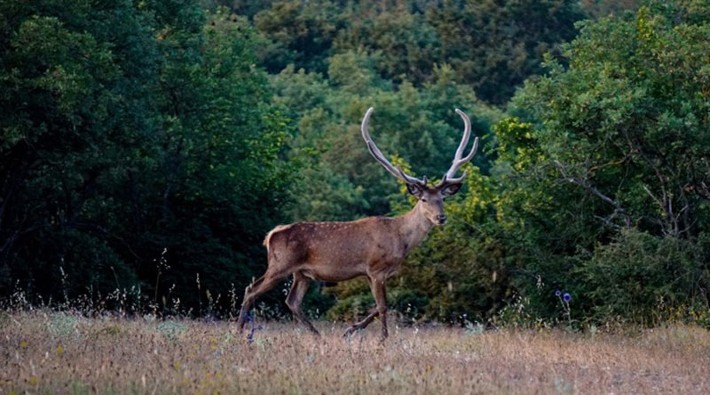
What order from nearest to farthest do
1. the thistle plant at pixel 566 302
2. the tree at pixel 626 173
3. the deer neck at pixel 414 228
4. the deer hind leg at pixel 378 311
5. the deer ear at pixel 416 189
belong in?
the deer hind leg at pixel 378 311 → the thistle plant at pixel 566 302 → the deer neck at pixel 414 228 → the deer ear at pixel 416 189 → the tree at pixel 626 173

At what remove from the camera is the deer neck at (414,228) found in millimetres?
15977

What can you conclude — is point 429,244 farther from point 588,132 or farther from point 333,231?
point 333,231

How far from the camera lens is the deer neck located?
16.0 meters

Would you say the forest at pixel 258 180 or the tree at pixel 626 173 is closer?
the tree at pixel 626 173

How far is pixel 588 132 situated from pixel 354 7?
54300mm

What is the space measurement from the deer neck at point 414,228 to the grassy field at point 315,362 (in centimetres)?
116

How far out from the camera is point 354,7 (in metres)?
74.1

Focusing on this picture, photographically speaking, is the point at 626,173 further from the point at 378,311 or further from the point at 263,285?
the point at 263,285

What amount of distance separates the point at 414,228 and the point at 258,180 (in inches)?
717

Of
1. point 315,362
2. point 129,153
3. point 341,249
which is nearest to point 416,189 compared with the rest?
point 341,249

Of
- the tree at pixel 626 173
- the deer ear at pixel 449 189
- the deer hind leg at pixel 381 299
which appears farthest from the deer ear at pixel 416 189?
the tree at pixel 626 173

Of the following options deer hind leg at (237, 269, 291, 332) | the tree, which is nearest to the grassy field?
deer hind leg at (237, 269, 291, 332)

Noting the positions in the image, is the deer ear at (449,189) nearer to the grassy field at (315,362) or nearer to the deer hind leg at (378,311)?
the deer hind leg at (378,311)

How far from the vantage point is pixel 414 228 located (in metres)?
16.0
